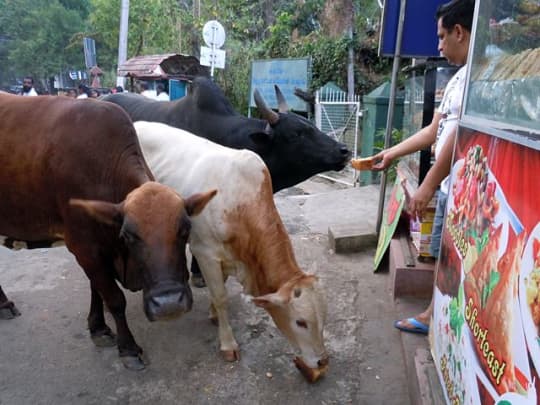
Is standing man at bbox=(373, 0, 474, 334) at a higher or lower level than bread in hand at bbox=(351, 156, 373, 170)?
higher

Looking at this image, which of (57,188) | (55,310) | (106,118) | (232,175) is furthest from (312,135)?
(55,310)

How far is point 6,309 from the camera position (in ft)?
11.5

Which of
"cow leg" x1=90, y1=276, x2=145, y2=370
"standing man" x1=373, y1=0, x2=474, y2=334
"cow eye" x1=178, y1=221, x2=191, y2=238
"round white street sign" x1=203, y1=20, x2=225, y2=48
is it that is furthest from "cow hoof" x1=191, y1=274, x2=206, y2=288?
"round white street sign" x1=203, y1=20, x2=225, y2=48

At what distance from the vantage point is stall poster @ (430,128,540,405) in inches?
50.8

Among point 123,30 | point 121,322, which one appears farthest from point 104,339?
point 123,30

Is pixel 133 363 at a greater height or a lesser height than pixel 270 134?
lesser

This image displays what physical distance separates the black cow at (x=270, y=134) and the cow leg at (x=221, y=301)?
1527 mm

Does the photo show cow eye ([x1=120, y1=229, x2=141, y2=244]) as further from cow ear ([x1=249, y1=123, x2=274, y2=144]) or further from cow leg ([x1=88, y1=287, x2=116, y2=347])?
cow ear ([x1=249, y1=123, x2=274, y2=144])

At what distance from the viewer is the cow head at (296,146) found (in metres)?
4.18

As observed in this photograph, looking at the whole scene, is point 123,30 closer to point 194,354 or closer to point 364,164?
point 364,164

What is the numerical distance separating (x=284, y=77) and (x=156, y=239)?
8.72 metres

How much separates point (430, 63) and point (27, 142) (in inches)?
116

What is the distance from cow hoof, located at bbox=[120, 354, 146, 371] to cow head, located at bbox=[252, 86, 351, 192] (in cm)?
211

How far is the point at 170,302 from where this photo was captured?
222 cm
